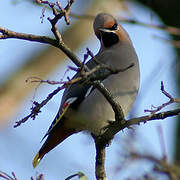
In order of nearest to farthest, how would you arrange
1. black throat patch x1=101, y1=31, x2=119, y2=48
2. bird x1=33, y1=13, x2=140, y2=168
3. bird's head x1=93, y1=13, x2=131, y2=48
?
1. bird x1=33, y1=13, x2=140, y2=168
2. bird's head x1=93, y1=13, x2=131, y2=48
3. black throat patch x1=101, y1=31, x2=119, y2=48

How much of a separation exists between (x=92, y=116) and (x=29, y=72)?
9.14 feet

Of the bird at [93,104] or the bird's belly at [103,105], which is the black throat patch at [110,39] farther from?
the bird's belly at [103,105]

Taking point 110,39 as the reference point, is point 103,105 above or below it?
below

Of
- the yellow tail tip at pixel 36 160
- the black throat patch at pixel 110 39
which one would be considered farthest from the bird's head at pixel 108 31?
the yellow tail tip at pixel 36 160

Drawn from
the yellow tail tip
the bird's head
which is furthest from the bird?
the bird's head

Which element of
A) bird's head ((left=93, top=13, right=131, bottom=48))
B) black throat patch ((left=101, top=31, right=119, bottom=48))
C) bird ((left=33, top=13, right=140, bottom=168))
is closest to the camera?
bird ((left=33, top=13, right=140, bottom=168))

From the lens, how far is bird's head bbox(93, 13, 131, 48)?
15.8ft

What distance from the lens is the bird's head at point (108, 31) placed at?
4.82 metres

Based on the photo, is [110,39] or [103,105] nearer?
[103,105]

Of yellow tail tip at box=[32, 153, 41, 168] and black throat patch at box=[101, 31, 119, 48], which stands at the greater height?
black throat patch at box=[101, 31, 119, 48]

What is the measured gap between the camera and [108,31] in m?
4.97

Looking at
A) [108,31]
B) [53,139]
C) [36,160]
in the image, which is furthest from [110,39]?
[36,160]

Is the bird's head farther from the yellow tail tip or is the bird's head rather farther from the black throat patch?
the yellow tail tip

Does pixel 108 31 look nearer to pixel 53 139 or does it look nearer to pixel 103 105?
pixel 103 105
